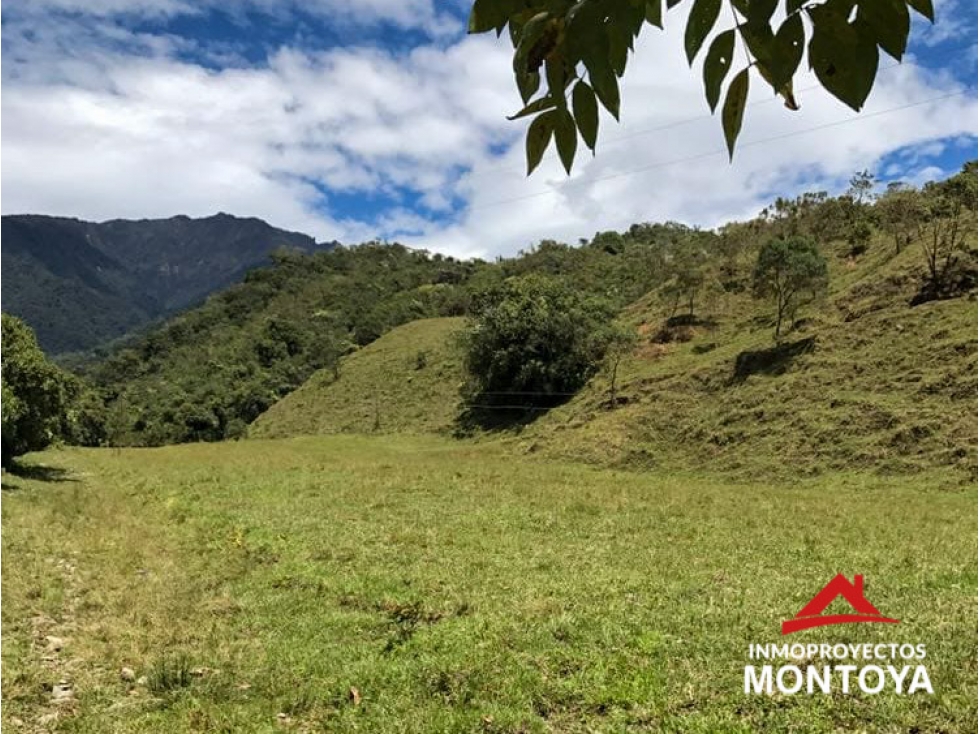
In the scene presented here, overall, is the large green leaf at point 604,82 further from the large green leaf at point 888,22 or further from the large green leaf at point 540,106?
the large green leaf at point 888,22

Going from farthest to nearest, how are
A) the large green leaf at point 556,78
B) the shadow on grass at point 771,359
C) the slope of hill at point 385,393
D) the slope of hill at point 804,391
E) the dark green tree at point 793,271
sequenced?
the slope of hill at point 385,393 < the dark green tree at point 793,271 < the shadow on grass at point 771,359 < the slope of hill at point 804,391 < the large green leaf at point 556,78

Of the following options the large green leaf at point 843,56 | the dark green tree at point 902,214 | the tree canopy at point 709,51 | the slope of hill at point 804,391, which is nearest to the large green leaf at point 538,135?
the tree canopy at point 709,51

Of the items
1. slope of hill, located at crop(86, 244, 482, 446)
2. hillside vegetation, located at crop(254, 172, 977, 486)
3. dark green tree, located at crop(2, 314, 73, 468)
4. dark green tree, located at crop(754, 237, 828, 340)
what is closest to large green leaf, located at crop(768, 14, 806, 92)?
hillside vegetation, located at crop(254, 172, 977, 486)

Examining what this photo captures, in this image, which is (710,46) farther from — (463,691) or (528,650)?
(528,650)

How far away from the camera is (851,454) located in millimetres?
27719

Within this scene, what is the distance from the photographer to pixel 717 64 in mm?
1429

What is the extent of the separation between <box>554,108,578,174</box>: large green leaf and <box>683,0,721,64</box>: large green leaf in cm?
28

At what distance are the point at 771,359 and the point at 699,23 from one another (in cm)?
4129

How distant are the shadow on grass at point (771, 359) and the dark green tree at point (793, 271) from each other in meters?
2.01

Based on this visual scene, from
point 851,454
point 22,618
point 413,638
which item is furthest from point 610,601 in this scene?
point 851,454

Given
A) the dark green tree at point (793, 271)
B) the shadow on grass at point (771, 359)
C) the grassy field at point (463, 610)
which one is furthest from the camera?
the dark green tree at point (793, 271)

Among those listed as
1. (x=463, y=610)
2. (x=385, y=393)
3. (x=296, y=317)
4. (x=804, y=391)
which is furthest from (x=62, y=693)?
(x=296, y=317)

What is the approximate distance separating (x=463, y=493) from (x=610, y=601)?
1279 centimetres

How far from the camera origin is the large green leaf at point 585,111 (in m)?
1.48
